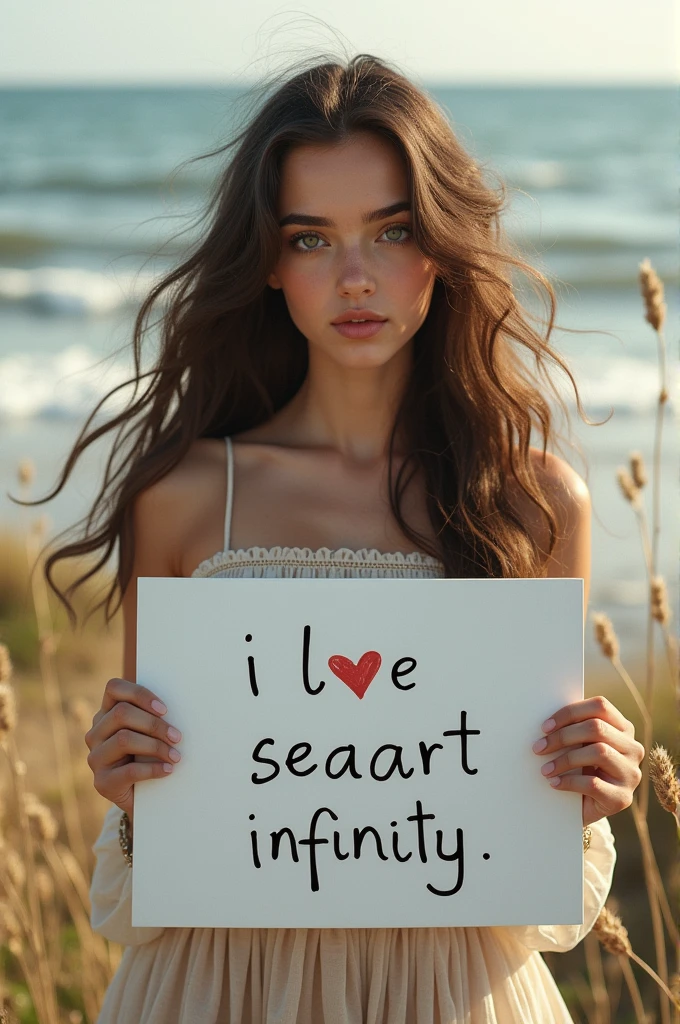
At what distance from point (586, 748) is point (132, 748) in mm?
652

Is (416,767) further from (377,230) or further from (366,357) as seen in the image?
(377,230)

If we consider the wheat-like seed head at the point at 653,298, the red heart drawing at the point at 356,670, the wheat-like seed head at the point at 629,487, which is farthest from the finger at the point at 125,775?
the wheat-like seed head at the point at 653,298

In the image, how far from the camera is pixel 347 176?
5.64 ft

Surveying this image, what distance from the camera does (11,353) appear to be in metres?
9.02

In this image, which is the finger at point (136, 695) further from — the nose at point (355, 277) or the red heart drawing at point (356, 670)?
the nose at point (355, 277)

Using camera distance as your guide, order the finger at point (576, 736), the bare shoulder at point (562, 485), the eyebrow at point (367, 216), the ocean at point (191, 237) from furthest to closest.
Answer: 1. the ocean at point (191, 237)
2. the bare shoulder at point (562, 485)
3. the eyebrow at point (367, 216)
4. the finger at point (576, 736)

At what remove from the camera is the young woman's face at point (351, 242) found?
5.60 feet

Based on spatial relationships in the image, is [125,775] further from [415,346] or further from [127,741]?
[415,346]

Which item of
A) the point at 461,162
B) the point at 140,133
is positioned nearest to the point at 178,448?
the point at 461,162

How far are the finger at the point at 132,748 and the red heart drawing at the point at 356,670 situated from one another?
0.26 meters

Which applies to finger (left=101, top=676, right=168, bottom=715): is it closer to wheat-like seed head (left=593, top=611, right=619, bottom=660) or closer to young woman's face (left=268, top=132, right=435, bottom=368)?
young woman's face (left=268, top=132, right=435, bottom=368)

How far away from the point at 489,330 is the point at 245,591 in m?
0.79

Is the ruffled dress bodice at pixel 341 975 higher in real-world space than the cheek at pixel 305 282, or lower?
lower

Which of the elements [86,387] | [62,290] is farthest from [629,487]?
[62,290]
